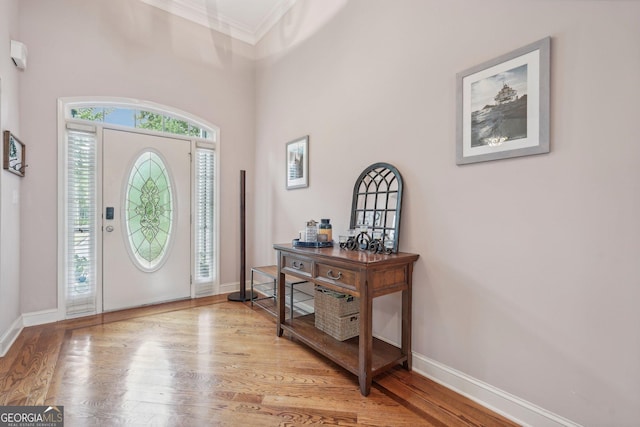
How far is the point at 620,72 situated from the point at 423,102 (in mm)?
983

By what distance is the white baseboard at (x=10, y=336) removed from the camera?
2252 millimetres

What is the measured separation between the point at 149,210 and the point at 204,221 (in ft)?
2.11

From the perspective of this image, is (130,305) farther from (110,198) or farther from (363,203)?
(363,203)

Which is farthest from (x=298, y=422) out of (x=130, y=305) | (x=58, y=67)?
(x=58, y=67)

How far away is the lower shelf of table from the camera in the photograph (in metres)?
1.93

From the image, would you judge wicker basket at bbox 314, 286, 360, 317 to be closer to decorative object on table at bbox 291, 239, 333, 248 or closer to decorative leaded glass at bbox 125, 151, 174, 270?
decorative object on table at bbox 291, 239, 333, 248

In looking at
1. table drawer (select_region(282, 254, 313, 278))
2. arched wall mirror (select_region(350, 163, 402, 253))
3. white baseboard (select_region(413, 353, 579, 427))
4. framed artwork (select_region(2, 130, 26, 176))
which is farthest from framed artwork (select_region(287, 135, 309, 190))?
framed artwork (select_region(2, 130, 26, 176))

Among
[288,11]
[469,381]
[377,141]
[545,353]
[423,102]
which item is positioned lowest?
[469,381]

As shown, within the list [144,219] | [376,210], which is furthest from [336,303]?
[144,219]

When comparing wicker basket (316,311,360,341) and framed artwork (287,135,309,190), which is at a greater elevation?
framed artwork (287,135,309,190)

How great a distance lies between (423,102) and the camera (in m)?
2.05

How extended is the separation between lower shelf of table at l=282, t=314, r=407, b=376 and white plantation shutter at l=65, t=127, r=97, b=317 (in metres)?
2.22

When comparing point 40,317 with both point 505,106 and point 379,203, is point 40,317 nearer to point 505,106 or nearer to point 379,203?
point 379,203

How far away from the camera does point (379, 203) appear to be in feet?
7.66
